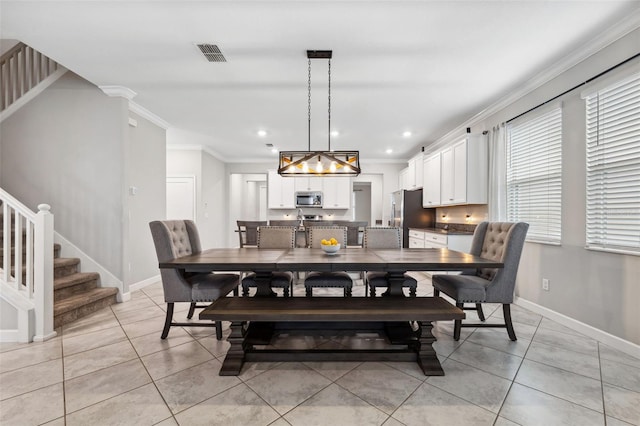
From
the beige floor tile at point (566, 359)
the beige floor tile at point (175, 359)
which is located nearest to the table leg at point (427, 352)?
the beige floor tile at point (566, 359)

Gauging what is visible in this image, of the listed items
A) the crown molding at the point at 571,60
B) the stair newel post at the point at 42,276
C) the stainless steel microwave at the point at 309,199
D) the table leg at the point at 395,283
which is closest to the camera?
the crown molding at the point at 571,60

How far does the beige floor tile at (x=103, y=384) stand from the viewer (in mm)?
1640

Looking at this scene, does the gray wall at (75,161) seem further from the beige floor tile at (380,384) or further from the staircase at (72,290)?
the beige floor tile at (380,384)

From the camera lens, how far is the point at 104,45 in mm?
2521

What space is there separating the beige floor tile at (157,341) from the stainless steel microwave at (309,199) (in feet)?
15.6

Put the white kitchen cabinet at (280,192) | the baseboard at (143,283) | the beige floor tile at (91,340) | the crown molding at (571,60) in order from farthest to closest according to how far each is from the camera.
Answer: the white kitchen cabinet at (280,192) → the baseboard at (143,283) → the beige floor tile at (91,340) → the crown molding at (571,60)

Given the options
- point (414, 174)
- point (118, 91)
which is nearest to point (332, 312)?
point (118, 91)

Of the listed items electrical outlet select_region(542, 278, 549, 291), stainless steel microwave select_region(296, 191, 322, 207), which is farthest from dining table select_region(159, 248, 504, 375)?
stainless steel microwave select_region(296, 191, 322, 207)

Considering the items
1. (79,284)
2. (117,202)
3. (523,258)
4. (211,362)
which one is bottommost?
(211,362)

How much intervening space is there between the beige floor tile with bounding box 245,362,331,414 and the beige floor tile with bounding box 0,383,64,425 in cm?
105

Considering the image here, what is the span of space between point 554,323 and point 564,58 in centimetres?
260

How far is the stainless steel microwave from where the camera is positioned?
7082 millimetres

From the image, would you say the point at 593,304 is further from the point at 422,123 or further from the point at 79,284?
the point at 79,284

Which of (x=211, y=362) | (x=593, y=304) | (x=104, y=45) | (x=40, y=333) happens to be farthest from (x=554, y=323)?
(x=104, y=45)
